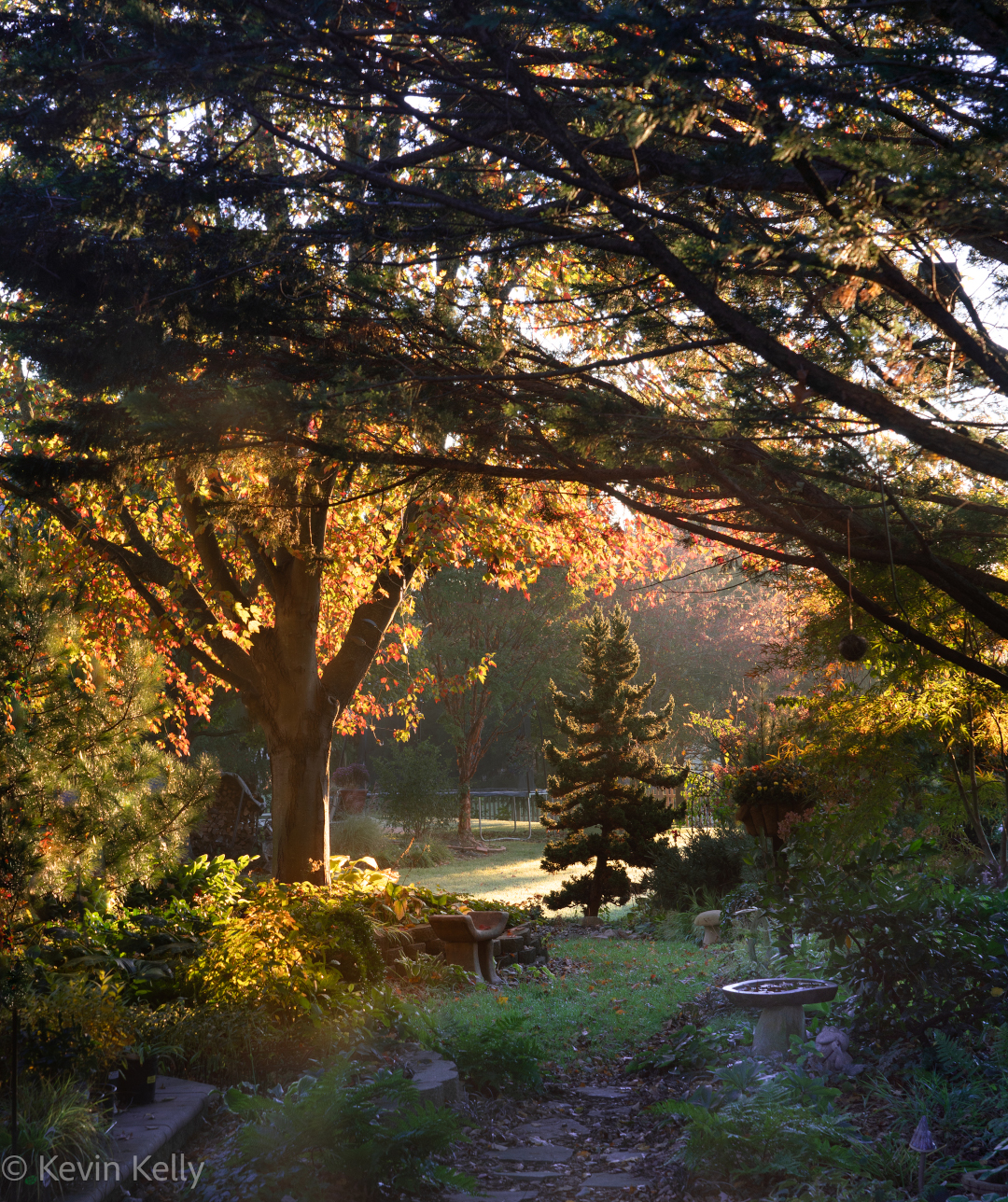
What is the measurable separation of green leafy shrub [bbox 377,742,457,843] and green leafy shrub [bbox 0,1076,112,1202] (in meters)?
15.6

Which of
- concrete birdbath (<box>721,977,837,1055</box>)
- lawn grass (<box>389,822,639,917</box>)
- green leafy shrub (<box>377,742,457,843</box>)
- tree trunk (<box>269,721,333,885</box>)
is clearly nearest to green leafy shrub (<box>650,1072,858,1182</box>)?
concrete birdbath (<box>721,977,837,1055</box>)

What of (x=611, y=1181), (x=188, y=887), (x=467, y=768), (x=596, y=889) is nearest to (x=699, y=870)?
(x=596, y=889)

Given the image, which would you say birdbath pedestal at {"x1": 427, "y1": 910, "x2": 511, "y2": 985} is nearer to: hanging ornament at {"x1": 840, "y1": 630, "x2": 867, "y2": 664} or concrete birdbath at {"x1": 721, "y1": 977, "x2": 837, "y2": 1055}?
concrete birdbath at {"x1": 721, "y1": 977, "x2": 837, "y2": 1055}

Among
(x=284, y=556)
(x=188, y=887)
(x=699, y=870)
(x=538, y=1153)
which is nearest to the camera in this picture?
(x=538, y=1153)

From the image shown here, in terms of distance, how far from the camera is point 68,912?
452 cm

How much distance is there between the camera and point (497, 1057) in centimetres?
471

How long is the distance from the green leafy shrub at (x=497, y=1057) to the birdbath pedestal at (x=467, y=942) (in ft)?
7.42

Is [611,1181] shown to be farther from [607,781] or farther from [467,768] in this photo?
[467,768]

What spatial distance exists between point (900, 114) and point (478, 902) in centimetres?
689

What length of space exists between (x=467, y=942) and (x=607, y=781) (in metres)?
4.76

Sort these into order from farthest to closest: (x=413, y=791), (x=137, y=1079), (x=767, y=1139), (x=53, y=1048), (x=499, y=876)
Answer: (x=413, y=791)
(x=499, y=876)
(x=137, y=1079)
(x=53, y=1048)
(x=767, y=1139)

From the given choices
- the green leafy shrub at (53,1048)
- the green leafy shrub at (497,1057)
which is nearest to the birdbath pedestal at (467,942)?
the green leafy shrub at (497,1057)

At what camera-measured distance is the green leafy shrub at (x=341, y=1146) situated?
3062mm

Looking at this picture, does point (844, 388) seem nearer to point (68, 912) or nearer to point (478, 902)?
point (68, 912)
